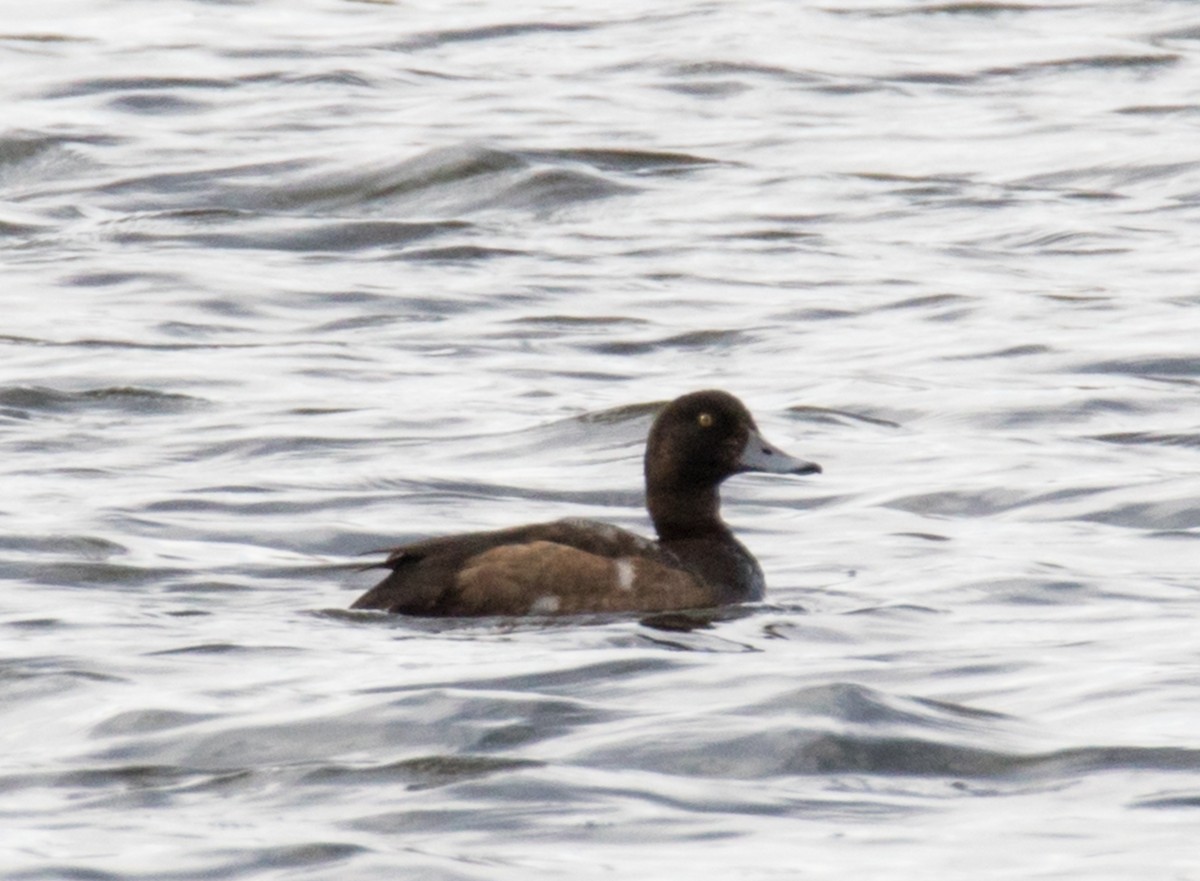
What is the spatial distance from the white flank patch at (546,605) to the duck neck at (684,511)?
0.90 m

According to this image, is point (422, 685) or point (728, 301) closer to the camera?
point (422, 685)

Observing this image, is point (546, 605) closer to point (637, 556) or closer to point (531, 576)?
point (531, 576)

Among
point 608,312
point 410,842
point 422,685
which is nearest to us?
point 410,842

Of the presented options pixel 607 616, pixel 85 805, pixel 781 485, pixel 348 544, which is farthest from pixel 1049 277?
pixel 85 805

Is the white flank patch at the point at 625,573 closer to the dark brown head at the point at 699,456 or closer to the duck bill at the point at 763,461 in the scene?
the dark brown head at the point at 699,456

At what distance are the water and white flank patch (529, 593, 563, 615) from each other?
8 cm

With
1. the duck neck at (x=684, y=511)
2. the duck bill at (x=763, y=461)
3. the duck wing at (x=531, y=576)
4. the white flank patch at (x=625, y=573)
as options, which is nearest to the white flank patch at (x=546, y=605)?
the duck wing at (x=531, y=576)

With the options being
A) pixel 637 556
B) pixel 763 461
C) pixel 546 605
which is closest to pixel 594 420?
pixel 763 461

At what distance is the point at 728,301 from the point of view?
15742mm

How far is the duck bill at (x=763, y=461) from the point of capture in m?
9.76

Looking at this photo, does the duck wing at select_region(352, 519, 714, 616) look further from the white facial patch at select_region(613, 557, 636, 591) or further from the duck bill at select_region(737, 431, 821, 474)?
the duck bill at select_region(737, 431, 821, 474)

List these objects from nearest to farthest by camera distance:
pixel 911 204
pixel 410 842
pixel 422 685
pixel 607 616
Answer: pixel 410 842 < pixel 422 685 < pixel 607 616 < pixel 911 204

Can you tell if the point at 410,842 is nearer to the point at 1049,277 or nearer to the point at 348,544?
the point at 348,544

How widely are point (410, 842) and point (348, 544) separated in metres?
4.08
